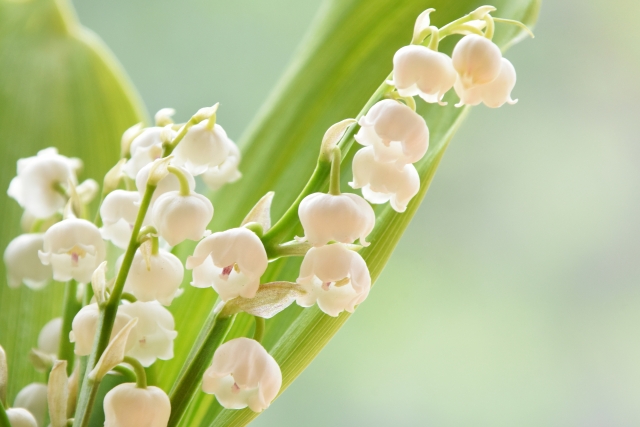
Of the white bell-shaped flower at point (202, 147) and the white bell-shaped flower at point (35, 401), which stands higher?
the white bell-shaped flower at point (202, 147)

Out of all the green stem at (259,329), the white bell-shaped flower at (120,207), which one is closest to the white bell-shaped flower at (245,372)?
the green stem at (259,329)

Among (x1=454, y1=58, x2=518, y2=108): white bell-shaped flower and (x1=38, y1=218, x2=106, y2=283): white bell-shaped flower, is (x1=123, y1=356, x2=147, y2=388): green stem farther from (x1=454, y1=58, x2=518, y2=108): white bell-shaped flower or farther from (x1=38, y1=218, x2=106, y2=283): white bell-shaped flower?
(x1=454, y1=58, x2=518, y2=108): white bell-shaped flower

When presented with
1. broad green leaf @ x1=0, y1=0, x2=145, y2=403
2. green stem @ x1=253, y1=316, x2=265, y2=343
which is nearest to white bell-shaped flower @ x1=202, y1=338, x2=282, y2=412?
green stem @ x1=253, y1=316, x2=265, y2=343

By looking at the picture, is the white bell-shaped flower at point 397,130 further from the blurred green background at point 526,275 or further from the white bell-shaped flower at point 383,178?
the blurred green background at point 526,275

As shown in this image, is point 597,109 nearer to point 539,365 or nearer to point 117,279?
point 539,365

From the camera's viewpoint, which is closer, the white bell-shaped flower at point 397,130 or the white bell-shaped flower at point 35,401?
the white bell-shaped flower at point 397,130

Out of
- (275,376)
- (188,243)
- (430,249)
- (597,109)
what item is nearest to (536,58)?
(597,109)

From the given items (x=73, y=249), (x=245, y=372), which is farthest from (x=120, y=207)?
(x=245, y=372)
